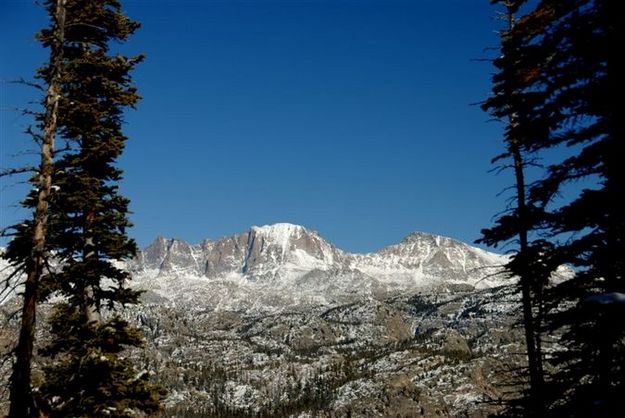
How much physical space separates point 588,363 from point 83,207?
18785mm

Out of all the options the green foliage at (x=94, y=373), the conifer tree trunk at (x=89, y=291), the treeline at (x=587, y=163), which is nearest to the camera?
the treeline at (x=587, y=163)

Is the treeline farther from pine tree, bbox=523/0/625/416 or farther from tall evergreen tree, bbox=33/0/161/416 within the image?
tall evergreen tree, bbox=33/0/161/416

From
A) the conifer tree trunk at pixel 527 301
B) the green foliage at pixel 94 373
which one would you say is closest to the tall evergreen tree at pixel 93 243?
the green foliage at pixel 94 373

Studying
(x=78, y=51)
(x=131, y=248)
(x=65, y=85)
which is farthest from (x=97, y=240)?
(x=78, y=51)

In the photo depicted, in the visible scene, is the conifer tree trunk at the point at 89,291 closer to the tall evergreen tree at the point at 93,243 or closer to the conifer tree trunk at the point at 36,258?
the tall evergreen tree at the point at 93,243

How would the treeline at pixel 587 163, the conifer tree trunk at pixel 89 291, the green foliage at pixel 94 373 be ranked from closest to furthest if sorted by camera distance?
the treeline at pixel 587 163 → the green foliage at pixel 94 373 → the conifer tree trunk at pixel 89 291

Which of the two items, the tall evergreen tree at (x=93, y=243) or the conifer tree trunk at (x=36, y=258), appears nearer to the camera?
the conifer tree trunk at (x=36, y=258)

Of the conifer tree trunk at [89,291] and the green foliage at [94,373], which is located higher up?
the conifer tree trunk at [89,291]

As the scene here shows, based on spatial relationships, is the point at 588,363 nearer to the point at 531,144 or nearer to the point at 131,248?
the point at 531,144

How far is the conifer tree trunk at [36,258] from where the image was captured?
14.2m

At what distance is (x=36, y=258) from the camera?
589 inches

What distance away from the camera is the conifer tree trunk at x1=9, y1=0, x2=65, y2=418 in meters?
14.2

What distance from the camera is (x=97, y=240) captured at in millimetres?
23359

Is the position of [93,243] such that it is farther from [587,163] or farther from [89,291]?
[587,163]
